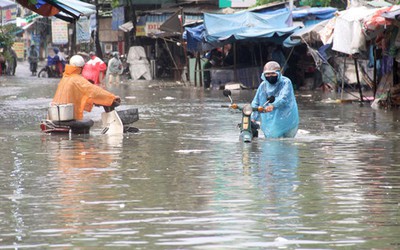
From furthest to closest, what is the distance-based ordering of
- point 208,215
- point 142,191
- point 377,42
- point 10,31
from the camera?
point 10,31, point 377,42, point 142,191, point 208,215

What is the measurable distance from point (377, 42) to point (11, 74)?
3381 cm

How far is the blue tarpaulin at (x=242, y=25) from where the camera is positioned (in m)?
34.0

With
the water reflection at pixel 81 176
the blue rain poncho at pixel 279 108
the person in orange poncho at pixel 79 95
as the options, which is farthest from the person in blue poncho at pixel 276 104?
the person in orange poncho at pixel 79 95

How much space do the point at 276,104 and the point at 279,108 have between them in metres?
0.25

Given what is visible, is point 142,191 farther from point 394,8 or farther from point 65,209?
point 394,8

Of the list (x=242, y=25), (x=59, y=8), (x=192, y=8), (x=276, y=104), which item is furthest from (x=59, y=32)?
(x=276, y=104)

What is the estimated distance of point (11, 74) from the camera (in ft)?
181

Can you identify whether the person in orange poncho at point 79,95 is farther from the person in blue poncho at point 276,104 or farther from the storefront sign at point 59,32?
the storefront sign at point 59,32

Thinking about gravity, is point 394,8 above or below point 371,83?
above

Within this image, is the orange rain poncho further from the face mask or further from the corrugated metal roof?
the corrugated metal roof

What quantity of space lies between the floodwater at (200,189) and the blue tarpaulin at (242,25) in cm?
1572

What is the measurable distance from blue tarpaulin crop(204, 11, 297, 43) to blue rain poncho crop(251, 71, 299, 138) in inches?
709

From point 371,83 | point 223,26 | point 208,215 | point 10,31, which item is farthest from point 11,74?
point 208,215

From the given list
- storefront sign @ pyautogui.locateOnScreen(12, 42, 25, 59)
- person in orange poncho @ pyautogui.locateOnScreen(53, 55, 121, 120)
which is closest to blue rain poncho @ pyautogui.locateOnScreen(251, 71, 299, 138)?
person in orange poncho @ pyautogui.locateOnScreen(53, 55, 121, 120)
